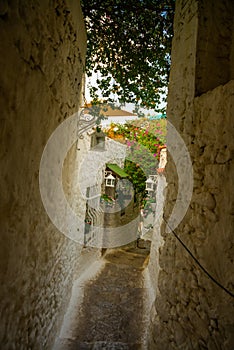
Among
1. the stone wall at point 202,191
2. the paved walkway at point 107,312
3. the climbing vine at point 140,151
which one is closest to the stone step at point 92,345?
the paved walkway at point 107,312

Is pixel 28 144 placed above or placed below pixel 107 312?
above

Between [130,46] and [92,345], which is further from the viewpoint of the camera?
[130,46]

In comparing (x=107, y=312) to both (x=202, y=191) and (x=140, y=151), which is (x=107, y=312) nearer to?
(x=202, y=191)

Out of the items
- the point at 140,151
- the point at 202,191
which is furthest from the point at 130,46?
the point at 140,151

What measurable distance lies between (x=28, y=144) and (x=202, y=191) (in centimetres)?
144

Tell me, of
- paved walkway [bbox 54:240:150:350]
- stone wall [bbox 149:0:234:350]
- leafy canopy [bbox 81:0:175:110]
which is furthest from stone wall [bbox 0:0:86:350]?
leafy canopy [bbox 81:0:175:110]

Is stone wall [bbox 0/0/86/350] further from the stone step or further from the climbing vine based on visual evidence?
the climbing vine

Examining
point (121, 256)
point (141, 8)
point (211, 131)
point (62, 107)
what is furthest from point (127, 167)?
point (211, 131)

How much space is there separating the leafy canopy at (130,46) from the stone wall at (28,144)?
162cm

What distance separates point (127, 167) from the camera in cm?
998

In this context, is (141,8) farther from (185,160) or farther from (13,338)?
(13,338)

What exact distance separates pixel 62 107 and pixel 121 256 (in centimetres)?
643

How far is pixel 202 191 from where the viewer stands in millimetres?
1921

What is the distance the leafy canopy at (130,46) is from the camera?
12.9 feet
